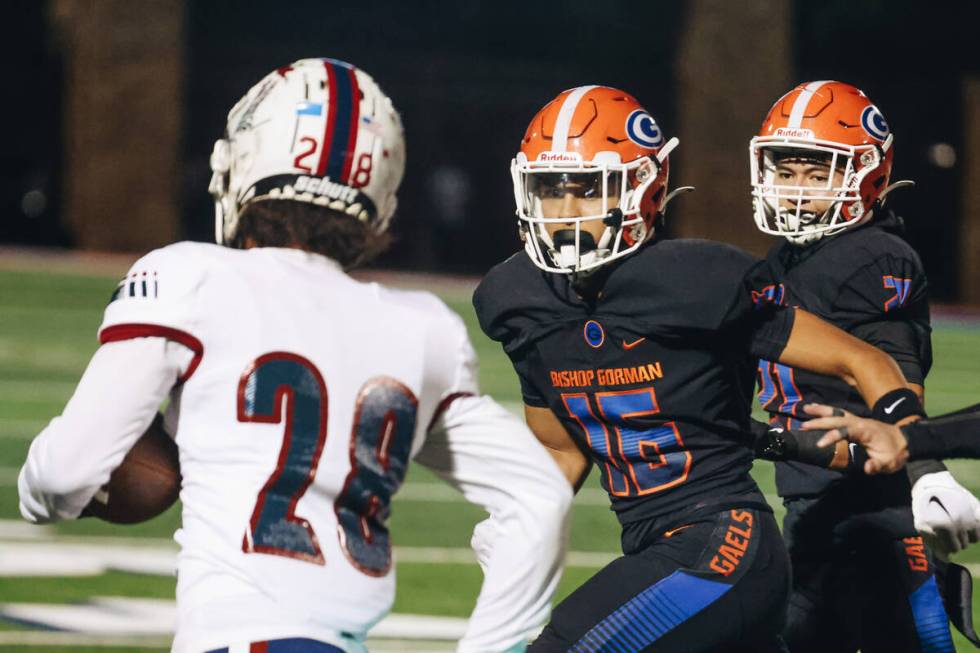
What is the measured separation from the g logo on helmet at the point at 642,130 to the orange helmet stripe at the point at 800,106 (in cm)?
68

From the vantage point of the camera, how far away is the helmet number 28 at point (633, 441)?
3.38 m

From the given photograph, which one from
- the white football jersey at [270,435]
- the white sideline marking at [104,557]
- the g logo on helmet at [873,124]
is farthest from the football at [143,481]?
the white sideline marking at [104,557]

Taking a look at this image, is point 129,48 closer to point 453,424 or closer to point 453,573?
point 453,573

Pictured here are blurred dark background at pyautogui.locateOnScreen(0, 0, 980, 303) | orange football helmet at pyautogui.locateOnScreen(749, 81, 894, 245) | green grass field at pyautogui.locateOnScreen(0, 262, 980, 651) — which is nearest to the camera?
orange football helmet at pyautogui.locateOnScreen(749, 81, 894, 245)

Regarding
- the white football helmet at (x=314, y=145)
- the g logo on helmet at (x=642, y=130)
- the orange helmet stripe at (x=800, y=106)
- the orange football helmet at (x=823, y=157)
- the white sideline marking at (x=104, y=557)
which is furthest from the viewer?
the white sideline marking at (x=104, y=557)

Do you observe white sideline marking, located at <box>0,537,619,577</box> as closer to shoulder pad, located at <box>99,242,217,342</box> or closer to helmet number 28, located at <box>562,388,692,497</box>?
helmet number 28, located at <box>562,388,692,497</box>

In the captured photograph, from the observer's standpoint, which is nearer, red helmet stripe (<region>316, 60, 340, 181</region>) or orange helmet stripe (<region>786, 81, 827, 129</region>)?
red helmet stripe (<region>316, 60, 340, 181</region>)

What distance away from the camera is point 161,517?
6.92 meters

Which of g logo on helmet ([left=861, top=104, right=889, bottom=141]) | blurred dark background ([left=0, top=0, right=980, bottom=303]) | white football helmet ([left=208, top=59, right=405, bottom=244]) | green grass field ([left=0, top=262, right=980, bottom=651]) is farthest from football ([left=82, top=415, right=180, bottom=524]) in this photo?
blurred dark background ([left=0, top=0, right=980, bottom=303])

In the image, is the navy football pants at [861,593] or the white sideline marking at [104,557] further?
the white sideline marking at [104,557]

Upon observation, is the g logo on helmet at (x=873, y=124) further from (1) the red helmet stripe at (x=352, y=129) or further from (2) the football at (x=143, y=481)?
(2) the football at (x=143, y=481)

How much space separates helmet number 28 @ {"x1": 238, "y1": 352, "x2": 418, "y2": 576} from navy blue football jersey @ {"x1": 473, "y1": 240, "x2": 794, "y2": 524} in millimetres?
1098

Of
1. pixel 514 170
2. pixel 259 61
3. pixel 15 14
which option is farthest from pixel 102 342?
pixel 15 14

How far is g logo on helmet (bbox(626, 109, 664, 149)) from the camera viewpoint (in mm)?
3590
